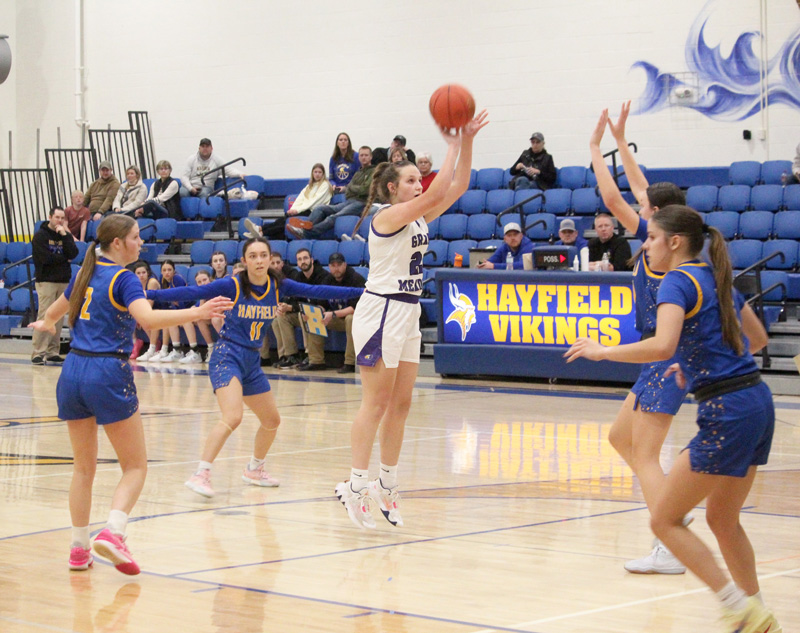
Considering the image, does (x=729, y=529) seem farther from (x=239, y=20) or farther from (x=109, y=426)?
(x=239, y=20)

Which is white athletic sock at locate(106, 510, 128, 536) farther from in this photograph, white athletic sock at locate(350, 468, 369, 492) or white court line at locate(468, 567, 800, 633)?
white court line at locate(468, 567, 800, 633)

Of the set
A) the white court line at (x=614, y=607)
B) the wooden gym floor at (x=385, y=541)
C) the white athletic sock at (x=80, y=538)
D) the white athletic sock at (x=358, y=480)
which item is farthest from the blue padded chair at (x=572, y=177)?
the white athletic sock at (x=80, y=538)

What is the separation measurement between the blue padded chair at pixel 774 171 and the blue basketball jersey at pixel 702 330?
10534mm

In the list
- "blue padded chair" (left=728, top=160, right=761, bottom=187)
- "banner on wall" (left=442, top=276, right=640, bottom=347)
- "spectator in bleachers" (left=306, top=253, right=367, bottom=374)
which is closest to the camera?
"banner on wall" (left=442, top=276, right=640, bottom=347)

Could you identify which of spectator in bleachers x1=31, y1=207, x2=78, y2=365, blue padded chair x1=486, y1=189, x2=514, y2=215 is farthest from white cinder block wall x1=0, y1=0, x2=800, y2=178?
spectator in bleachers x1=31, y1=207, x2=78, y2=365

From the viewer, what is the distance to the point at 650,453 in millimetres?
4340

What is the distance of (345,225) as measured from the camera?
1490 cm

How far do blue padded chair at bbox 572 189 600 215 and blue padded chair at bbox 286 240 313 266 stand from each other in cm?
360

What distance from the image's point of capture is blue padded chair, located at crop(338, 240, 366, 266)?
14.2 meters

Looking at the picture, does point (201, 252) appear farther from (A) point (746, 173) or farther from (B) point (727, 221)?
(A) point (746, 173)

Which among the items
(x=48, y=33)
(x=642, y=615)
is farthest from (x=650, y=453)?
(x=48, y=33)

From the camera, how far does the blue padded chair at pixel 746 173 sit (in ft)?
44.0

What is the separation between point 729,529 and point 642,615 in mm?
566

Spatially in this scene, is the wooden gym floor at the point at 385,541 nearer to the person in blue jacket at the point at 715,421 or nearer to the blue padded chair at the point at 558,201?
the person in blue jacket at the point at 715,421
